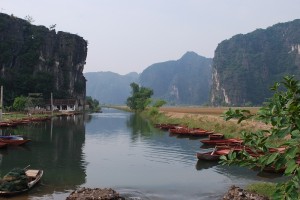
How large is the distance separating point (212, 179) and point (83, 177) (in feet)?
26.3

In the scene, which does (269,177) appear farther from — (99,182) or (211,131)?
(211,131)

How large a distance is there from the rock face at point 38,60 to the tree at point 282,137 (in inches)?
4270

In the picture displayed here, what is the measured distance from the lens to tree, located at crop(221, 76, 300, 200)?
3258mm

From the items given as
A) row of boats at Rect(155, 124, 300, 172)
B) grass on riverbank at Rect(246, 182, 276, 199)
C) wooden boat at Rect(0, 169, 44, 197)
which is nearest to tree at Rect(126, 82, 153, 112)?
row of boats at Rect(155, 124, 300, 172)

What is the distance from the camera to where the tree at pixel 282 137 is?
3.26 m

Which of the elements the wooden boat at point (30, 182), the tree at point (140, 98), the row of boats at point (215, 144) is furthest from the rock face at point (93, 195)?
the tree at point (140, 98)

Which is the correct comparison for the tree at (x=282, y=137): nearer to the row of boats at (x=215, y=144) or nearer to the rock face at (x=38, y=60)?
the row of boats at (x=215, y=144)

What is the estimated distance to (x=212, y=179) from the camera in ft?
74.9

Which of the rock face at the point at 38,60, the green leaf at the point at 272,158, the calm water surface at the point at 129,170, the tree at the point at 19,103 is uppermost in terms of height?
the rock face at the point at 38,60

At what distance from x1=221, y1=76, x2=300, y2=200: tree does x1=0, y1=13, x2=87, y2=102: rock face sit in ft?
356

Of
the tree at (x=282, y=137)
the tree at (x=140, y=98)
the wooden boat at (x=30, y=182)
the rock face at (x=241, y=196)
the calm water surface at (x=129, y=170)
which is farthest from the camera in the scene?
the tree at (x=140, y=98)

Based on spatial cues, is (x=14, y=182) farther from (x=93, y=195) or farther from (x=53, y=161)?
(x=53, y=161)

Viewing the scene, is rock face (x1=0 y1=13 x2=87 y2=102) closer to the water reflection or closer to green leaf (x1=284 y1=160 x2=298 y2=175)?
the water reflection

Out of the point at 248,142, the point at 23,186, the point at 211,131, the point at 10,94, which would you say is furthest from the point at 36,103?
the point at 248,142
